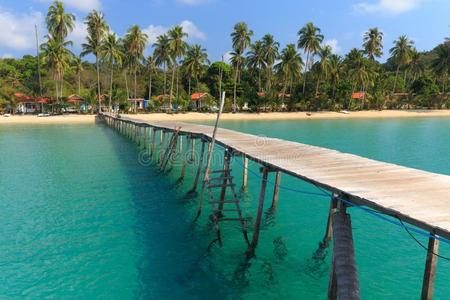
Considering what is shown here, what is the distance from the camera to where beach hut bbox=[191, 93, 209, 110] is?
7412 cm

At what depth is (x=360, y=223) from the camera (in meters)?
12.0

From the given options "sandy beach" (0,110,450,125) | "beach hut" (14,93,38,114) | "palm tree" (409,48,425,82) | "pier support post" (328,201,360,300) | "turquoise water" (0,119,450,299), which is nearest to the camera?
"pier support post" (328,201,360,300)

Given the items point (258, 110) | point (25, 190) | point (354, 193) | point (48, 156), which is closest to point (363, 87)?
point (258, 110)

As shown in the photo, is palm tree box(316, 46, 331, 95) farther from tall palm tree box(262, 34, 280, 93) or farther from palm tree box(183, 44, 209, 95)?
palm tree box(183, 44, 209, 95)

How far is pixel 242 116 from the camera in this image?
225ft

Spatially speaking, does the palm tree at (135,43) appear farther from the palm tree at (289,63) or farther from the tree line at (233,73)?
the palm tree at (289,63)

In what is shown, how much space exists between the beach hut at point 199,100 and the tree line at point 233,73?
183 centimetres

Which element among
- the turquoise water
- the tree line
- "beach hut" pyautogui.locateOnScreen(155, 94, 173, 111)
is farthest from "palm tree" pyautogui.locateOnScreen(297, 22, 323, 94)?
the turquoise water

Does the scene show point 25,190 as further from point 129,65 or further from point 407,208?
point 129,65

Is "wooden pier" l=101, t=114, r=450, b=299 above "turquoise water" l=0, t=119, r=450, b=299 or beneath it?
above

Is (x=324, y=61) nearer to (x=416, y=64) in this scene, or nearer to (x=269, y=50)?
(x=269, y=50)

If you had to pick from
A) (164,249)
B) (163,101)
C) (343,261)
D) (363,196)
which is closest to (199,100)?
(163,101)

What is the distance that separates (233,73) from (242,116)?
16.4 meters

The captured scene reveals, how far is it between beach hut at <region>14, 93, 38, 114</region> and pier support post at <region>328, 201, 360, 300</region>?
2818 inches
